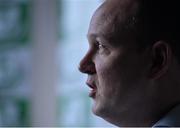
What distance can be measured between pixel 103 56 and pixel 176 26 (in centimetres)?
15

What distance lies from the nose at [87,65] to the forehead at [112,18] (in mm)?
49

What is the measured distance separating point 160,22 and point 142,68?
0.09 metres

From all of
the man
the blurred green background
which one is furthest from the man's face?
the blurred green background

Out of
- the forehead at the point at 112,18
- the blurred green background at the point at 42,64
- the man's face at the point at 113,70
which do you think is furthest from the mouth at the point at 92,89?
the blurred green background at the point at 42,64

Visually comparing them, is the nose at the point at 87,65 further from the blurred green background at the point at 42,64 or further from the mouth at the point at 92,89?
the blurred green background at the point at 42,64

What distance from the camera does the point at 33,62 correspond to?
2340 millimetres

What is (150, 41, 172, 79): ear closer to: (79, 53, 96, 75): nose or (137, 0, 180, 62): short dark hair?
(137, 0, 180, 62): short dark hair

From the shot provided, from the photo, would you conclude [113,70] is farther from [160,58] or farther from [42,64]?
[42,64]

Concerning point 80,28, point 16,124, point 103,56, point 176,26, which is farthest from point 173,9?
point 16,124

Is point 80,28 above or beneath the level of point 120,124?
beneath

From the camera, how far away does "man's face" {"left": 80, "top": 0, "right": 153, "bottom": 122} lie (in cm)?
79

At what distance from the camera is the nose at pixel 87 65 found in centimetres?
83

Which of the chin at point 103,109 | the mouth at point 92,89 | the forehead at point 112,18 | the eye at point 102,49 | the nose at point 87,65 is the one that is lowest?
the chin at point 103,109

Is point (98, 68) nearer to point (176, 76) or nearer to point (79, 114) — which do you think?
point (176, 76)
